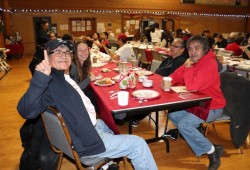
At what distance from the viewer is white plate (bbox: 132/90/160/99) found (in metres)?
2.04

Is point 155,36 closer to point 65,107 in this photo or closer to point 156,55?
point 156,55

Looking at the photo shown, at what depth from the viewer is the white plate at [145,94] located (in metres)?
2.04

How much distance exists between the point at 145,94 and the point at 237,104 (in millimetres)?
1047

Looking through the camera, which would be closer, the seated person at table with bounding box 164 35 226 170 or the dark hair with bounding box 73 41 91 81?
the seated person at table with bounding box 164 35 226 170

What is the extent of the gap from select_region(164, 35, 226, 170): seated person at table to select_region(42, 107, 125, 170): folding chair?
0.99m

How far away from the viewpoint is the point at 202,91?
87.6 inches

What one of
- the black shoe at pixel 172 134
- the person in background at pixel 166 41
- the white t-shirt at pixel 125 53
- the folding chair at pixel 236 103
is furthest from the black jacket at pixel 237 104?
the person in background at pixel 166 41

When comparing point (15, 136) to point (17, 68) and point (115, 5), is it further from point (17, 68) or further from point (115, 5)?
point (115, 5)

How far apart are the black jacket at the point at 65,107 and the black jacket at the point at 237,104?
1591 millimetres

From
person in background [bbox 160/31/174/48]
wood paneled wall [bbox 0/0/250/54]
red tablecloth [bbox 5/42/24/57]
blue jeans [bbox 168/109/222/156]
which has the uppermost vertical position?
wood paneled wall [bbox 0/0/250/54]

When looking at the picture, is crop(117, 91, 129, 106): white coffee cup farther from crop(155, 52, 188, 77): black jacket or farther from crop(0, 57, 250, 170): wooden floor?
crop(155, 52, 188, 77): black jacket

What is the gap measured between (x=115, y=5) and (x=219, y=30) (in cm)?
691

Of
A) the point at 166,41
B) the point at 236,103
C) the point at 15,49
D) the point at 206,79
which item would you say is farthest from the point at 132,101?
the point at 15,49

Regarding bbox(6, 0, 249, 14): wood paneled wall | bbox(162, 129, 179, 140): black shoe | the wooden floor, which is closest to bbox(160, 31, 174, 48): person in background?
bbox(6, 0, 249, 14): wood paneled wall
